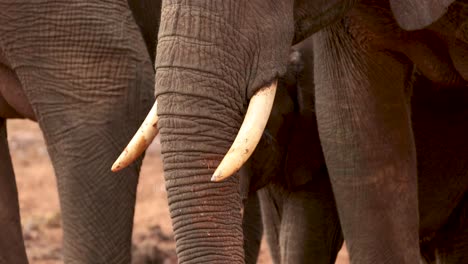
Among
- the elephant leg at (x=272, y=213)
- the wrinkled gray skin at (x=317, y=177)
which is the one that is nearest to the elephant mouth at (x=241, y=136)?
the wrinkled gray skin at (x=317, y=177)

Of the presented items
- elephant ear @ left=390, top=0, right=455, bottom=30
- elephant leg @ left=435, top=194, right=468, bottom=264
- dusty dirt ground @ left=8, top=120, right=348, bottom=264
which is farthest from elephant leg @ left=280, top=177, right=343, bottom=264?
elephant ear @ left=390, top=0, right=455, bottom=30

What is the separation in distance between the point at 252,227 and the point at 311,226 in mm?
297

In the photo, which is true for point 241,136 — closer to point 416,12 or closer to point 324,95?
point 416,12

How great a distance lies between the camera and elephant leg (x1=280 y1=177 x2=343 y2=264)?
580 centimetres

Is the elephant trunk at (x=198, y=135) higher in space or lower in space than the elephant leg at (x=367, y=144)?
higher

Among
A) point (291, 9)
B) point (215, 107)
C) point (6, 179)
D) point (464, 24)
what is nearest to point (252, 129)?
point (215, 107)

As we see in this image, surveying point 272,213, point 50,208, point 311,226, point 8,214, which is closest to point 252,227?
point 272,213

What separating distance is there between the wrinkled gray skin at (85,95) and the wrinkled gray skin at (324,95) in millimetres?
572

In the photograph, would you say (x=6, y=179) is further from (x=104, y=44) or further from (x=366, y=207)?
(x=366, y=207)

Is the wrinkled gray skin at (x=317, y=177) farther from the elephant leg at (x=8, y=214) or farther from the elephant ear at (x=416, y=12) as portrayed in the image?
the elephant ear at (x=416, y=12)

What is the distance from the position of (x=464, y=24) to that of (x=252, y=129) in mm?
913

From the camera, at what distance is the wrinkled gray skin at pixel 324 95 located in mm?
3906

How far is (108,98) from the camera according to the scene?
16.4 feet

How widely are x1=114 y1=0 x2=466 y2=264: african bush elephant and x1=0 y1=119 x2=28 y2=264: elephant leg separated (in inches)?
40.9
